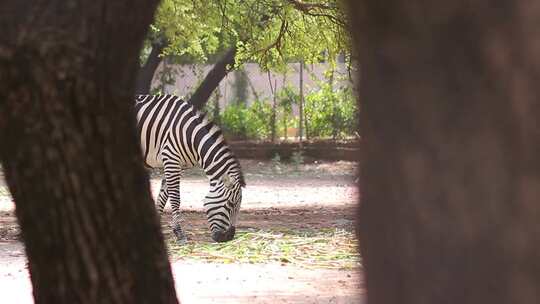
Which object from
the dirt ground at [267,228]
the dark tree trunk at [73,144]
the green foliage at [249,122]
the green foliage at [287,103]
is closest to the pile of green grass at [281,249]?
the dirt ground at [267,228]

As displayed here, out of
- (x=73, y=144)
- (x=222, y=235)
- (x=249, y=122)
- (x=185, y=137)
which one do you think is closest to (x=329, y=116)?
(x=249, y=122)

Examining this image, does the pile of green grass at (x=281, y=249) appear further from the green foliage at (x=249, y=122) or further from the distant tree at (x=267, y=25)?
the green foliage at (x=249, y=122)

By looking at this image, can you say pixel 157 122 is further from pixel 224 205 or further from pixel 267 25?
pixel 267 25

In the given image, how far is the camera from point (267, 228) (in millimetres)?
13875

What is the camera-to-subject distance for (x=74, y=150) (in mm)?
3338

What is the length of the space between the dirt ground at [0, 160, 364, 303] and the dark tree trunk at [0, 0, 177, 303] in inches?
35.6

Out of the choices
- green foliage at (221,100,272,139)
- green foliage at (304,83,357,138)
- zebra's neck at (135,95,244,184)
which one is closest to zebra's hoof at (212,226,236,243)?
zebra's neck at (135,95,244,184)

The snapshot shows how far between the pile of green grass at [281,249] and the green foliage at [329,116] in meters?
12.5

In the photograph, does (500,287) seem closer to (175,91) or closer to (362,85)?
(362,85)

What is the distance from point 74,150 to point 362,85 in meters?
1.74

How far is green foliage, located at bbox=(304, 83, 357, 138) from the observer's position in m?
25.8

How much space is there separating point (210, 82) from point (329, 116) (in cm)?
285

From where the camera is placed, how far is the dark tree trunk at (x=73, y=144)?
3.30 m

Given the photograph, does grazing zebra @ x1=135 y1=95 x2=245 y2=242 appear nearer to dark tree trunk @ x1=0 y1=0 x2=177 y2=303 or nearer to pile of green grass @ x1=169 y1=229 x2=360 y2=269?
pile of green grass @ x1=169 y1=229 x2=360 y2=269
